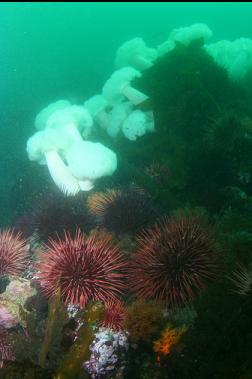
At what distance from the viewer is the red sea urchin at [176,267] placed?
14.9ft

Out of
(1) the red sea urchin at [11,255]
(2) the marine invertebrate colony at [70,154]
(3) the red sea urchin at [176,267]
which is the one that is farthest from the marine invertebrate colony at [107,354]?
(2) the marine invertebrate colony at [70,154]

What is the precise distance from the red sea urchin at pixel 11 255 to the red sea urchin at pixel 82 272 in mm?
1185

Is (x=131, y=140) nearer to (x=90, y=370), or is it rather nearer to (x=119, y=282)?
(x=119, y=282)

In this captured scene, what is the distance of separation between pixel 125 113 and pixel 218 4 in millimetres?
81368

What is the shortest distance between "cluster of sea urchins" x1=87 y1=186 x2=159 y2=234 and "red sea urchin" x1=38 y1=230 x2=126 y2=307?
4.09 ft

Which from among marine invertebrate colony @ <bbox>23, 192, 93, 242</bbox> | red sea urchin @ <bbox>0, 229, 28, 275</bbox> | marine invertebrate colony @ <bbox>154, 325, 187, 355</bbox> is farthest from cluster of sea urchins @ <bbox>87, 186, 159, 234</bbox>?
marine invertebrate colony @ <bbox>154, 325, 187, 355</bbox>

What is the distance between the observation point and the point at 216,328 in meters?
4.25

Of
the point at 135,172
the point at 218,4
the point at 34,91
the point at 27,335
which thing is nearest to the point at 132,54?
the point at 135,172

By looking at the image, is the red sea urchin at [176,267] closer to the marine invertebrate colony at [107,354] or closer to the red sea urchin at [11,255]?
the marine invertebrate colony at [107,354]

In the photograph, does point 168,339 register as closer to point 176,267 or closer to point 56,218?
point 176,267

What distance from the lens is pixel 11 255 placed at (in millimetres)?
6168

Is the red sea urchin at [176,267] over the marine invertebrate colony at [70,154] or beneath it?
beneath

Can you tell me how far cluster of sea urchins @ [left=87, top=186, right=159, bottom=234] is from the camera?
6391 mm

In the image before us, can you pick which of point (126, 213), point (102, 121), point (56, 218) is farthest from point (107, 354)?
point (102, 121)
